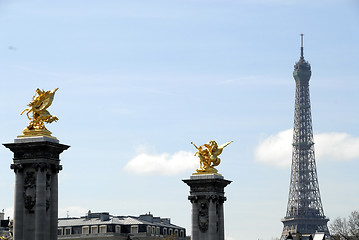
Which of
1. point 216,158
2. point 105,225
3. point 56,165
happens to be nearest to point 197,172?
point 216,158

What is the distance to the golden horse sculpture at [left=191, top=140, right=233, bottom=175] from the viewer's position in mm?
89250

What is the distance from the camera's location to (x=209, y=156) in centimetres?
8962

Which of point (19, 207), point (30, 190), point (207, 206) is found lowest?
point (19, 207)

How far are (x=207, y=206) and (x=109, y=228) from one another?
209 ft

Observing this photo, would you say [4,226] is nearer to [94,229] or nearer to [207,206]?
[94,229]

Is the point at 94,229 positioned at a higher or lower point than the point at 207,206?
higher

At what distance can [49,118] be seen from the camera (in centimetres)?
7044

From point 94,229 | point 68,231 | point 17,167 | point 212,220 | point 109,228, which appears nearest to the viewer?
point 17,167

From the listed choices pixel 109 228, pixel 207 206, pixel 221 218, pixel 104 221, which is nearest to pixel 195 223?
pixel 207 206

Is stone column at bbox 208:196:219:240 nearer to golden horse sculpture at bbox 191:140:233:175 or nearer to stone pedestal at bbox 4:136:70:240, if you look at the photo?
golden horse sculpture at bbox 191:140:233:175

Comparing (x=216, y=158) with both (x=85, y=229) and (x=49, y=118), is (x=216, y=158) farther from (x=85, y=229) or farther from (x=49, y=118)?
(x=85, y=229)

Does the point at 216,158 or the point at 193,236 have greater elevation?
the point at 216,158

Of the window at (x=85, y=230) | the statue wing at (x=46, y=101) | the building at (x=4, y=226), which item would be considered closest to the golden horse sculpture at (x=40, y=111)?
the statue wing at (x=46, y=101)

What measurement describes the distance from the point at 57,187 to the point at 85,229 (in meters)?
84.0
